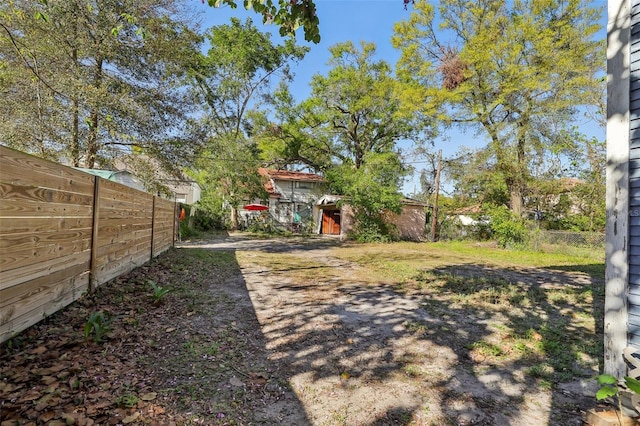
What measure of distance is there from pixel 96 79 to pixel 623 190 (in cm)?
1168

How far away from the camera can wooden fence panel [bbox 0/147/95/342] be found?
6.93 feet

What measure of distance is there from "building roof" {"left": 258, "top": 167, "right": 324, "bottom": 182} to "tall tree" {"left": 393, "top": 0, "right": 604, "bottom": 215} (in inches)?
438

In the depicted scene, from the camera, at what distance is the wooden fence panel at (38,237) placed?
211 cm

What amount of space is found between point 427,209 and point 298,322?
18.9 metres

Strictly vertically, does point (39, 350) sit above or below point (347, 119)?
below

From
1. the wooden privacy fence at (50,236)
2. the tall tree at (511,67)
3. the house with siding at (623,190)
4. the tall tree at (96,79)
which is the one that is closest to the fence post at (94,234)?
the wooden privacy fence at (50,236)

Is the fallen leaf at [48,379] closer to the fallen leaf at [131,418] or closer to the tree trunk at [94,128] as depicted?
the fallen leaf at [131,418]

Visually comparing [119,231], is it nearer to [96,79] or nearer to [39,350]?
[39,350]

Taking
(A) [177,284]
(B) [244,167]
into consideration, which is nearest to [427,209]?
(B) [244,167]

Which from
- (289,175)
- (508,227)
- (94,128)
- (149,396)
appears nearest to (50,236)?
(149,396)

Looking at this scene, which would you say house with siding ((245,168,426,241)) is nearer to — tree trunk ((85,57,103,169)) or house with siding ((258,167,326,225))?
house with siding ((258,167,326,225))

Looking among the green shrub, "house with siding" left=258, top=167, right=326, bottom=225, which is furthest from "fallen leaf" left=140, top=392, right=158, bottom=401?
"house with siding" left=258, top=167, right=326, bottom=225

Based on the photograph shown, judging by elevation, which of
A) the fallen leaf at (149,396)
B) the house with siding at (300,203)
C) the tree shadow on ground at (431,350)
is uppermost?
the house with siding at (300,203)

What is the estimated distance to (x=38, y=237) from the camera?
8.07 feet
